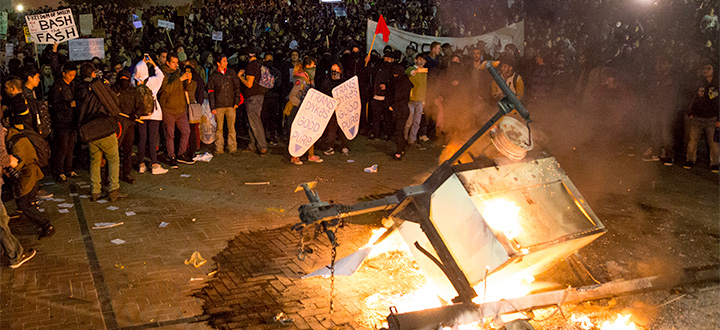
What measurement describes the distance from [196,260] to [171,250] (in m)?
0.49

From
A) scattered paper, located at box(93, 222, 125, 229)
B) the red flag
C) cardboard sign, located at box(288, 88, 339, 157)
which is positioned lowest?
scattered paper, located at box(93, 222, 125, 229)

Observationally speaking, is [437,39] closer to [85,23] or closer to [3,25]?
[85,23]

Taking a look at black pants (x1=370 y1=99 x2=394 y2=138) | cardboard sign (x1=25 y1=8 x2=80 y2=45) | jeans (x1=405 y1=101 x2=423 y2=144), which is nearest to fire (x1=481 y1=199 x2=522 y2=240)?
jeans (x1=405 y1=101 x2=423 y2=144)

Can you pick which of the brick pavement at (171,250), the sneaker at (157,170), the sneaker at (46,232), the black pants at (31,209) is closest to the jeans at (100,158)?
the brick pavement at (171,250)

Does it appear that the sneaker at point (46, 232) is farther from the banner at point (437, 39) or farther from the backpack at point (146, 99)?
the banner at point (437, 39)

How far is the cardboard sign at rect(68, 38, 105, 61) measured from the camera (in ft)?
37.6

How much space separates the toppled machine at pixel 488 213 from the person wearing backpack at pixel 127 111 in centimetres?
519

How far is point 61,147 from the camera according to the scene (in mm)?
8992

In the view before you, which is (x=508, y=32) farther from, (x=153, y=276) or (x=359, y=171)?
(x=153, y=276)

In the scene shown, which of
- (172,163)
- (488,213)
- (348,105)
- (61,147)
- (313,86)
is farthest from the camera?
(348,105)

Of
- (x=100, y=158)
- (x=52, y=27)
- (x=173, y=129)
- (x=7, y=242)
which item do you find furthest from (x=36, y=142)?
(x=52, y=27)

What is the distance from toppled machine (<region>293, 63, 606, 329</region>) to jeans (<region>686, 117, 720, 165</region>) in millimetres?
7809

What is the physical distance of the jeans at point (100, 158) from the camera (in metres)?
7.83

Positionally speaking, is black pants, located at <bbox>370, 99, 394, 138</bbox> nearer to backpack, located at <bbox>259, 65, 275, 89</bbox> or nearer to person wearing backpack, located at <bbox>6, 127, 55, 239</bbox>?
backpack, located at <bbox>259, 65, 275, 89</bbox>
